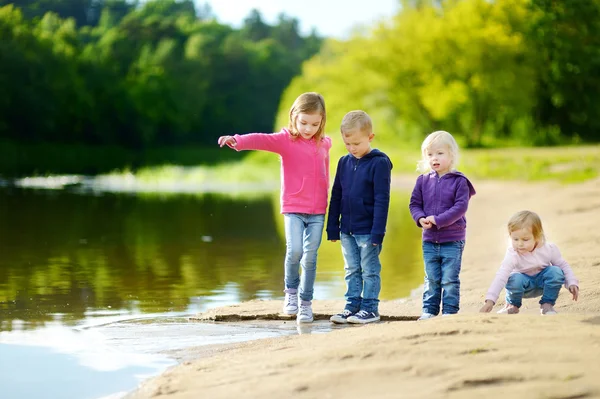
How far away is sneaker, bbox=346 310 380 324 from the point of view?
6.56 meters

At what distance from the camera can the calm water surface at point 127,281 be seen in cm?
561

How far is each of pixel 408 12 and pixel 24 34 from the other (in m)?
26.0

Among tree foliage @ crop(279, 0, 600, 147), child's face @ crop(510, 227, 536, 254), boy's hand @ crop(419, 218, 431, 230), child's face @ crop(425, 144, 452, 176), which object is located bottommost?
child's face @ crop(510, 227, 536, 254)

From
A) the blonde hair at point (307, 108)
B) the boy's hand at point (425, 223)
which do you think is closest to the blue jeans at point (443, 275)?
the boy's hand at point (425, 223)

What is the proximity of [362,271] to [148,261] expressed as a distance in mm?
5079

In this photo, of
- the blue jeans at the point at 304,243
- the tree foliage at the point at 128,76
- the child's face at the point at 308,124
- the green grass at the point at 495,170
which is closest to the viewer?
the child's face at the point at 308,124

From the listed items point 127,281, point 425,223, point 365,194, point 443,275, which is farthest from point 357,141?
point 127,281

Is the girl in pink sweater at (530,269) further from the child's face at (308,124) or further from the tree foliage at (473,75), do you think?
the tree foliage at (473,75)

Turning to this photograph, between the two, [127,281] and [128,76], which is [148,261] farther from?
[128,76]

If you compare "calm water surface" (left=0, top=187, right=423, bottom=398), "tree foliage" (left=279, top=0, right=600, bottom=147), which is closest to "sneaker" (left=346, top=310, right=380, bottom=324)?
"calm water surface" (left=0, top=187, right=423, bottom=398)

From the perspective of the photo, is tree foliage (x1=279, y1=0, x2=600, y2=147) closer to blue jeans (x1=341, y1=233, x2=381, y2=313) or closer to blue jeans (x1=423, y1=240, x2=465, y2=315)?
blue jeans (x1=341, y1=233, x2=381, y2=313)

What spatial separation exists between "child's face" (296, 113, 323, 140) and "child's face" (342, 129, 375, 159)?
270mm

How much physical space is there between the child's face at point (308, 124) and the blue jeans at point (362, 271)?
69cm

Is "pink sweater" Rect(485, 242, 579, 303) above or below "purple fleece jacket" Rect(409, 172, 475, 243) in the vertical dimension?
below
